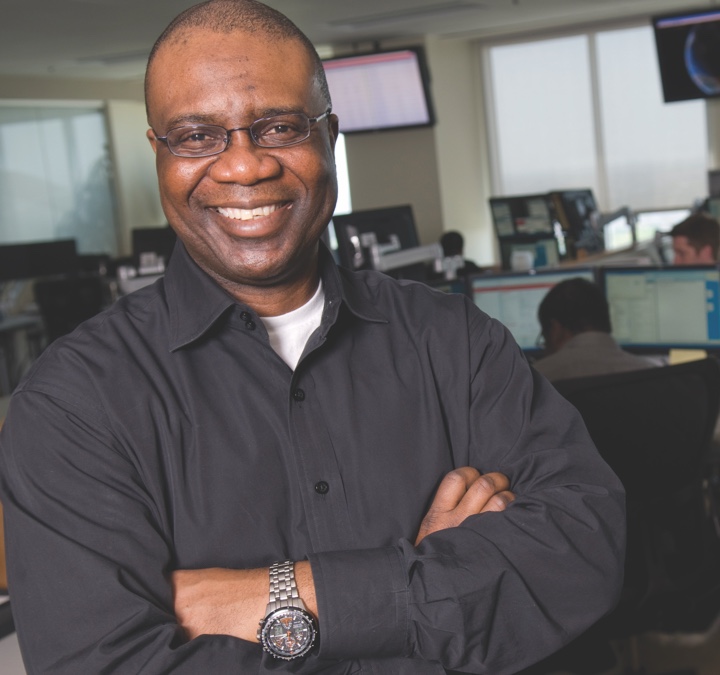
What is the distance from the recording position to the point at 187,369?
114 centimetres

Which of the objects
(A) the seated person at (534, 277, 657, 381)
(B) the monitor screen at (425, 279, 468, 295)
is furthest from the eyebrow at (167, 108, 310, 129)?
(B) the monitor screen at (425, 279, 468, 295)

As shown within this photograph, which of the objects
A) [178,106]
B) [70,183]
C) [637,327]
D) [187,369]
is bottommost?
[637,327]

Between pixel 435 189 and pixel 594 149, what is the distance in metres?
1.98

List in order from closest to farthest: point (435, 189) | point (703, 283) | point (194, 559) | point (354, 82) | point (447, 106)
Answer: point (194, 559) < point (703, 283) < point (354, 82) < point (435, 189) < point (447, 106)

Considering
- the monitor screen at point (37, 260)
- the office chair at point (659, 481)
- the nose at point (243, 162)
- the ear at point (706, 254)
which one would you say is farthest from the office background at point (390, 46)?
the nose at point (243, 162)

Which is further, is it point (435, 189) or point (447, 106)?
point (447, 106)

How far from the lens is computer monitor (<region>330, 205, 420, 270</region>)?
4368mm

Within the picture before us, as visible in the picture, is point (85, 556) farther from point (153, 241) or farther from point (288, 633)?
point (153, 241)

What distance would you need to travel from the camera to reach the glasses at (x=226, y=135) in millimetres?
1109

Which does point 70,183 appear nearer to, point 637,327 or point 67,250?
point 67,250

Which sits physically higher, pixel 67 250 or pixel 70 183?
pixel 70 183

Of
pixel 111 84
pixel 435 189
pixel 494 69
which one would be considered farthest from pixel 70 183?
pixel 494 69

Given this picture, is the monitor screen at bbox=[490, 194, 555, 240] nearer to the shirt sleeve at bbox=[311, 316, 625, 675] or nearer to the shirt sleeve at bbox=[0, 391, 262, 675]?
the shirt sleeve at bbox=[311, 316, 625, 675]

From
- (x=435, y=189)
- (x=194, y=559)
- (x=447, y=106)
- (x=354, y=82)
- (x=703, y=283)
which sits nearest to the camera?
(x=194, y=559)
